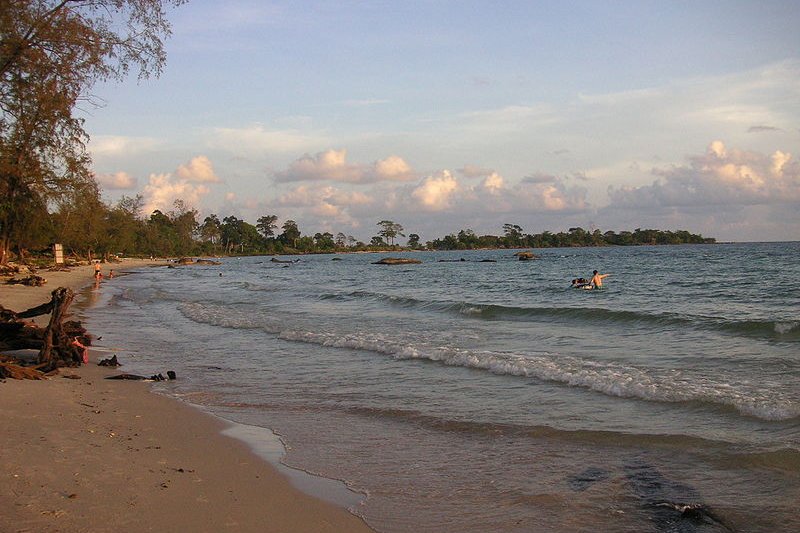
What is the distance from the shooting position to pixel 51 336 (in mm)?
12438

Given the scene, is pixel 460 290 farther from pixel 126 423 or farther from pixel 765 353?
pixel 126 423

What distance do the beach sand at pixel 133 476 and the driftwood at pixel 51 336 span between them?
2.58m

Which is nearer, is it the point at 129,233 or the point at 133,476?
the point at 133,476

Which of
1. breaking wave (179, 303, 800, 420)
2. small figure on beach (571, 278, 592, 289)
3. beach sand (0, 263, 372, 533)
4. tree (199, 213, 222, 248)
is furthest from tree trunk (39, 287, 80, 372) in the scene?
tree (199, 213, 222, 248)

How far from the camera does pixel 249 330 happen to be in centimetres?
2175

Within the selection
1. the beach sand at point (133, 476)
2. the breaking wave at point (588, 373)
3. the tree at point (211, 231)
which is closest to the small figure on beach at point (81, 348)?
the beach sand at point (133, 476)

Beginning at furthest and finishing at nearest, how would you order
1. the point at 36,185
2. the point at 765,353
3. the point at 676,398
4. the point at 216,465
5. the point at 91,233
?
the point at 91,233 < the point at 36,185 < the point at 765,353 < the point at 676,398 < the point at 216,465

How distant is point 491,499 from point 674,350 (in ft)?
35.0

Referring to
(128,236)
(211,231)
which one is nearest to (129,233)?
(128,236)

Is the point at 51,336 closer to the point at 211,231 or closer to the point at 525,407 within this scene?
the point at 525,407

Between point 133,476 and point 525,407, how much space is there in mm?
6057

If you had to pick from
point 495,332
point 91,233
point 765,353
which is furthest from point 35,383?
point 91,233

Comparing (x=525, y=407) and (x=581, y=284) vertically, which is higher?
(x=581, y=284)

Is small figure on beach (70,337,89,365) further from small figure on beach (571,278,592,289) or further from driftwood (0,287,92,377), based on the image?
small figure on beach (571,278,592,289)
